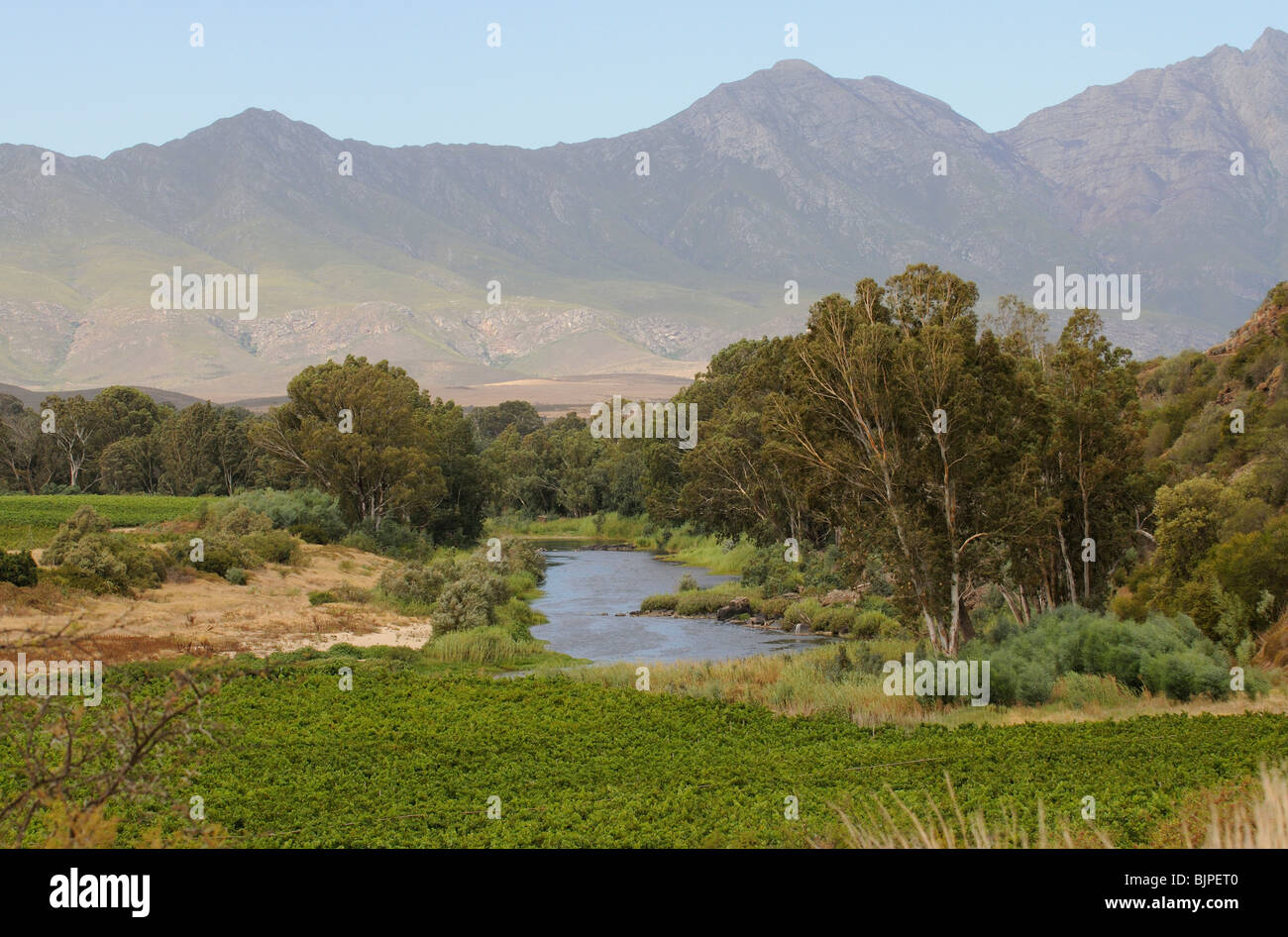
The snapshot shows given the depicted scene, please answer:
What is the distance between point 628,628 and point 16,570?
20.2 m

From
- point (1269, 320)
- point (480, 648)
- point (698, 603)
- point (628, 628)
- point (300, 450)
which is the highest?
point (1269, 320)

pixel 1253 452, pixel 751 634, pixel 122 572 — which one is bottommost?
pixel 751 634

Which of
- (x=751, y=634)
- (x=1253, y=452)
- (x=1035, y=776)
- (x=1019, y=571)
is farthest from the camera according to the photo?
(x=751, y=634)

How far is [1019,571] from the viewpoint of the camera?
3080cm

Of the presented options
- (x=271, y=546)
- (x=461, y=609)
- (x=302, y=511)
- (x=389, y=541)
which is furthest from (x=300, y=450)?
(x=461, y=609)

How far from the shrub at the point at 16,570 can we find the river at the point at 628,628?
51.3ft

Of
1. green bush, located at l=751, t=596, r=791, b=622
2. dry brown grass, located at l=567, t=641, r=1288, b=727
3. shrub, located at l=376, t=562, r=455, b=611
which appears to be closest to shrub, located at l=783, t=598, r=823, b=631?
green bush, located at l=751, t=596, r=791, b=622

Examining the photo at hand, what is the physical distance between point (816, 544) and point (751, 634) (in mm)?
22470

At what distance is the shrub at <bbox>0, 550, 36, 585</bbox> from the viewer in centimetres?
3350

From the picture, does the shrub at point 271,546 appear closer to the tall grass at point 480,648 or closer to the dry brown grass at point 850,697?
the tall grass at point 480,648

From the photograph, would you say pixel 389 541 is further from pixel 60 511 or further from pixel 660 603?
pixel 660 603

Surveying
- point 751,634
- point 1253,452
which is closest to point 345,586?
point 751,634

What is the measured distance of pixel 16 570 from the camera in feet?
111
